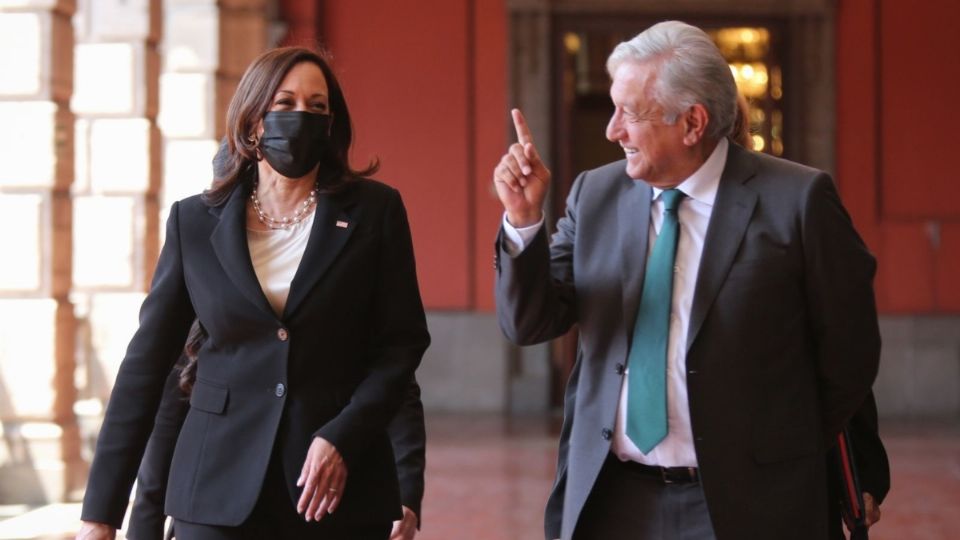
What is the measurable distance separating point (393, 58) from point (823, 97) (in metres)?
3.43

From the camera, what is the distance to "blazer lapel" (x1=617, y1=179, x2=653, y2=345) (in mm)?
2895

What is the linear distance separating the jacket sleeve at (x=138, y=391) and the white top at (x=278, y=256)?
15 centimetres

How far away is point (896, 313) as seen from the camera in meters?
12.6

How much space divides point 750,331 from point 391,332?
0.67 m

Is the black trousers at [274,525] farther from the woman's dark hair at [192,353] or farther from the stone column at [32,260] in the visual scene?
the stone column at [32,260]

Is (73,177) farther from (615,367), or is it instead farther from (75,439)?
(615,367)

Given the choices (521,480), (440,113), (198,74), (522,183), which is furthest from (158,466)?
(440,113)

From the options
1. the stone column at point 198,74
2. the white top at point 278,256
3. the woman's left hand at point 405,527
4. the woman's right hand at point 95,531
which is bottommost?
the woman's left hand at point 405,527

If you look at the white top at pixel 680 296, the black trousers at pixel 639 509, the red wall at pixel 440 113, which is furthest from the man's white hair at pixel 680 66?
the red wall at pixel 440 113

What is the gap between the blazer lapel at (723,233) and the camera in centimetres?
283

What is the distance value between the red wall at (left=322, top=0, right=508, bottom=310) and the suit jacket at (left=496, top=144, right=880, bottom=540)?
9701 millimetres

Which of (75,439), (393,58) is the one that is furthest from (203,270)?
(393,58)

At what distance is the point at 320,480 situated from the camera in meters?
2.79

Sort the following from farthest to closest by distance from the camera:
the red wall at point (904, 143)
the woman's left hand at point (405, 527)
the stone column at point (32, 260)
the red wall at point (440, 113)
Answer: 1. the red wall at point (440, 113)
2. the red wall at point (904, 143)
3. the stone column at point (32, 260)
4. the woman's left hand at point (405, 527)
